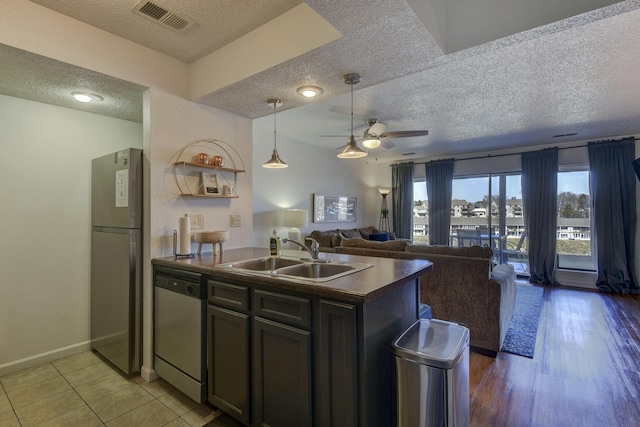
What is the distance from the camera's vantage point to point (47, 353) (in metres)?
2.60

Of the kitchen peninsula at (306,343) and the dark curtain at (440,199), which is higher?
the dark curtain at (440,199)

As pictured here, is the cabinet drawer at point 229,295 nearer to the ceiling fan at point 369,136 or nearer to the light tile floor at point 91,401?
the light tile floor at point 91,401

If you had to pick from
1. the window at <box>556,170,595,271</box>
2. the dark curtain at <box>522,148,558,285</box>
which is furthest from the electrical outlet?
the window at <box>556,170,595,271</box>

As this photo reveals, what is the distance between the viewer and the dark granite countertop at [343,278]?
1.31 m

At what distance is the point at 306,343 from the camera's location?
141cm

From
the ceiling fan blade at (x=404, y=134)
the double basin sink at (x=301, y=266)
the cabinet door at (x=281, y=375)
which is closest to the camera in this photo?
the cabinet door at (x=281, y=375)

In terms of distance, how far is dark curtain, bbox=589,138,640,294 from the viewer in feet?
15.7

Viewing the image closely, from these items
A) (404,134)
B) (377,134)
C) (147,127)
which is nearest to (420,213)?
(404,134)

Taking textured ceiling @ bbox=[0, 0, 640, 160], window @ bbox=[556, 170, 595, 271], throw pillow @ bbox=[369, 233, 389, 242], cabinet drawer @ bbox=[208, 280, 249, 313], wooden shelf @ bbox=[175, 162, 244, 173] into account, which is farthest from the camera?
throw pillow @ bbox=[369, 233, 389, 242]

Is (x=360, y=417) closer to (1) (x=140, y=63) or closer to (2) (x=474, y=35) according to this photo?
(2) (x=474, y=35)

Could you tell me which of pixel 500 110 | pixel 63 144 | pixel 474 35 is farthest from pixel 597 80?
pixel 63 144

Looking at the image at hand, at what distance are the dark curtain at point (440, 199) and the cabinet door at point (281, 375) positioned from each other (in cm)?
552

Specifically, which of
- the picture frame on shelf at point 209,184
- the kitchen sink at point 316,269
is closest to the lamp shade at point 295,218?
the picture frame on shelf at point 209,184

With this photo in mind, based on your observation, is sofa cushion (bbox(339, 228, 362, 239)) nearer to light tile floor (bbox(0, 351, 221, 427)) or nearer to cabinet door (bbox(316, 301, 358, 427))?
light tile floor (bbox(0, 351, 221, 427))
